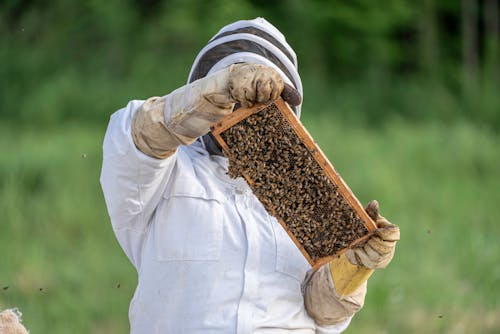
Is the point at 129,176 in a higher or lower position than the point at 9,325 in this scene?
higher

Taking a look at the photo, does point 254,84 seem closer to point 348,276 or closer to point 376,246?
point 376,246

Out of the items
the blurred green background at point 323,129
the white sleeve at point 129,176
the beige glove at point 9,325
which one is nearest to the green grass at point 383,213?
the blurred green background at point 323,129

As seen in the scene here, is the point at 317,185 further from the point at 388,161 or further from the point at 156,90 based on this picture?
the point at 156,90

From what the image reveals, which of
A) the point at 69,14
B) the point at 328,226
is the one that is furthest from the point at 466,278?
the point at 69,14

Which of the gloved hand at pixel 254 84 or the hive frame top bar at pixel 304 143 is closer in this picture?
the gloved hand at pixel 254 84

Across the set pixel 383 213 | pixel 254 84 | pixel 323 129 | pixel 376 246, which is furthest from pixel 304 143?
pixel 323 129

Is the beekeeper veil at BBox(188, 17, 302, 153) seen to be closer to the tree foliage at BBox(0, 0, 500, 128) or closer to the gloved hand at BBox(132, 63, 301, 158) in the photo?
the gloved hand at BBox(132, 63, 301, 158)

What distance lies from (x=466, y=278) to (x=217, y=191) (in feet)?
18.2

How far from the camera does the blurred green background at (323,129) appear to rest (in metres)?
7.92

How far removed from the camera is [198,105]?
3.21m

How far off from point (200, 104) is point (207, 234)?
1.86 ft

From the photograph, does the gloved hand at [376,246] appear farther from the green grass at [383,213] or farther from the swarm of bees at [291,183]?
the green grass at [383,213]

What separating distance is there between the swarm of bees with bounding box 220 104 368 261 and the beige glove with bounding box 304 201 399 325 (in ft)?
0.24

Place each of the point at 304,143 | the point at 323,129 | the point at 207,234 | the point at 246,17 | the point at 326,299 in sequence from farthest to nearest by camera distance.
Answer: the point at 246,17 → the point at 323,129 → the point at 326,299 → the point at 207,234 → the point at 304,143
